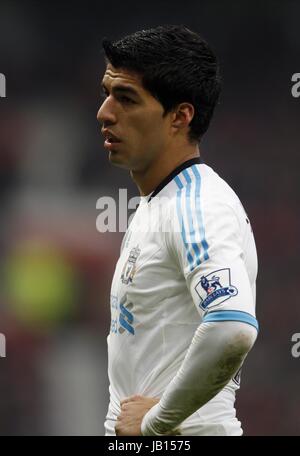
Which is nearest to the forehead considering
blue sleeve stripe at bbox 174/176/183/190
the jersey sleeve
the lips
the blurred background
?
the lips

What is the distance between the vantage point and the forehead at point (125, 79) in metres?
2.19

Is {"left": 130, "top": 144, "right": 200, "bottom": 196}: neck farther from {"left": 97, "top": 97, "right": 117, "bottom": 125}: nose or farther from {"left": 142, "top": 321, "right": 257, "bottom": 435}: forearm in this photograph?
{"left": 142, "top": 321, "right": 257, "bottom": 435}: forearm

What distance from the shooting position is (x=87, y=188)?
4.96m

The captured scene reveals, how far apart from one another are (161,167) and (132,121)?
0.14 meters

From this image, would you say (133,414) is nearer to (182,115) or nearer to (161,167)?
(161,167)

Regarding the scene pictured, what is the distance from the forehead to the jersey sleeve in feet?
1.13

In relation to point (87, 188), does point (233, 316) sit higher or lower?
lower

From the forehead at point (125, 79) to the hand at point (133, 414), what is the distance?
73 centimetres

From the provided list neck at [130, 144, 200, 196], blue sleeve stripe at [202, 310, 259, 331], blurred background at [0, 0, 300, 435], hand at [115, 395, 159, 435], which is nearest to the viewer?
blue sleeve stripe at [202, 310, 259, 331]

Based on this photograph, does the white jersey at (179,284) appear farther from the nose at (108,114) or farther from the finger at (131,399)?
the nose at (108,114)

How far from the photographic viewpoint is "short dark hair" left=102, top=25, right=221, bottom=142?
218 centimetres

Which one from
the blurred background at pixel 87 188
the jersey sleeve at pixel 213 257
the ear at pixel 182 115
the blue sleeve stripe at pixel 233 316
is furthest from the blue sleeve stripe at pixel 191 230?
the blurred background at pixel 87 188

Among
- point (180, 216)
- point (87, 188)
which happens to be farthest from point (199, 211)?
point (87, 188)
